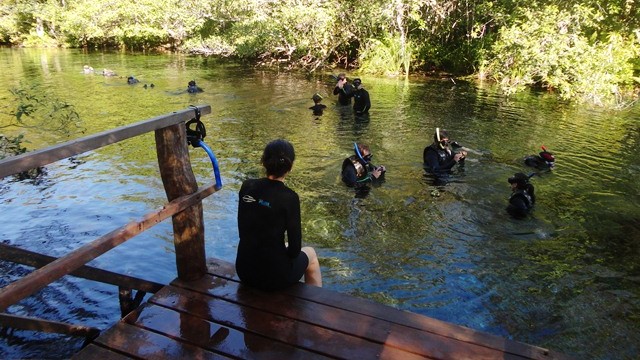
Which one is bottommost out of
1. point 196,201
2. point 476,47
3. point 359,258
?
point 359,258

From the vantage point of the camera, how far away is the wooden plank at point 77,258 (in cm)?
249

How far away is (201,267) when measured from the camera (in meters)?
3.95

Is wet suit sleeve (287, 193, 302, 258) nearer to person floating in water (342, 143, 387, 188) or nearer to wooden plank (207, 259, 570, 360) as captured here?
wooden plank (207, 259, 570, 360)

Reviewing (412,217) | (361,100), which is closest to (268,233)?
(412,217)

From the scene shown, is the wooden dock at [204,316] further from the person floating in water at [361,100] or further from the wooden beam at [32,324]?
the person floating in water at [361,100]

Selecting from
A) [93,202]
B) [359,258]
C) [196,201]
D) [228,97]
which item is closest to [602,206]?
[359,258]

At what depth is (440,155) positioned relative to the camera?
30.3 ft

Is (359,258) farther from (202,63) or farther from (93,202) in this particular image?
(202,63)

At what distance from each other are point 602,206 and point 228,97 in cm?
1270

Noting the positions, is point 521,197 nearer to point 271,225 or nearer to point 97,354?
point 271,225

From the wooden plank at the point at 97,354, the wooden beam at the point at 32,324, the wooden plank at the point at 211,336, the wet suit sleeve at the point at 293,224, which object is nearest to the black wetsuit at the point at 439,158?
the wet suit sleeve at the point at 293,224

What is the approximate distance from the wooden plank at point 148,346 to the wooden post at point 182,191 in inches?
30.4

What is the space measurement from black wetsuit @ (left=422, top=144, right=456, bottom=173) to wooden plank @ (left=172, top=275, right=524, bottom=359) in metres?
6.22

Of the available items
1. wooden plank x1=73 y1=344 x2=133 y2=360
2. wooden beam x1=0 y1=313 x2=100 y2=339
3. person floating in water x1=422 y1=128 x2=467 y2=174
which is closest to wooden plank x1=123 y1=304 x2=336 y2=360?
wooden plank x1=73 y1=344 x2=133 y2=360
